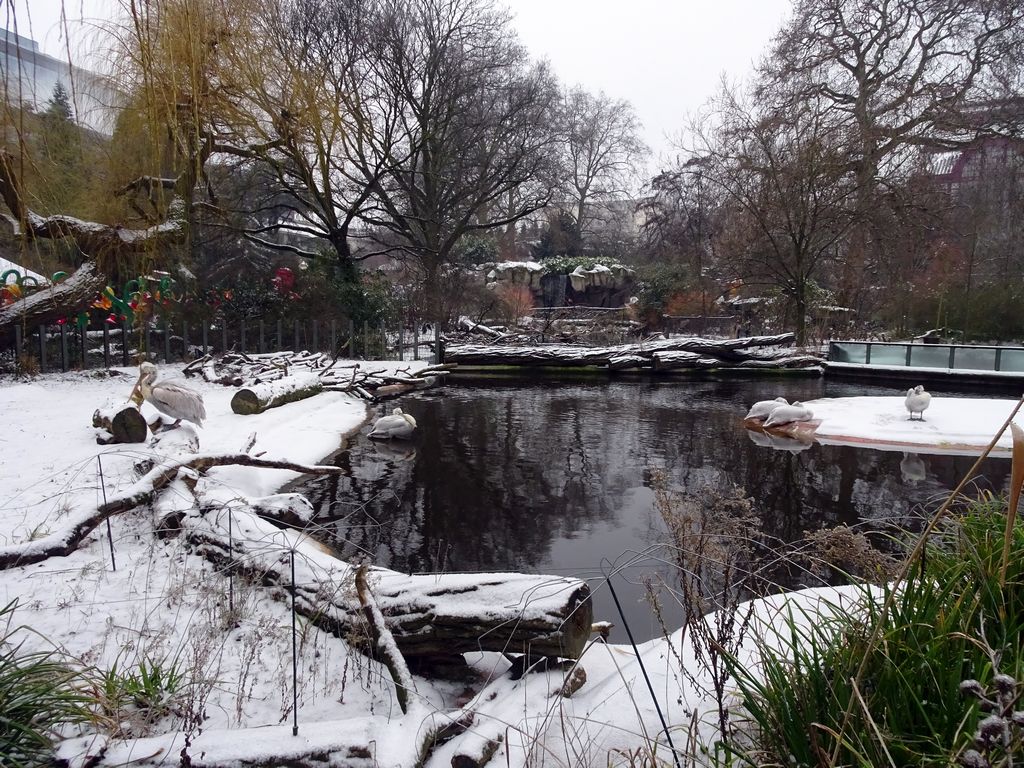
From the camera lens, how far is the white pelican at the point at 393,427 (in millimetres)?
8555

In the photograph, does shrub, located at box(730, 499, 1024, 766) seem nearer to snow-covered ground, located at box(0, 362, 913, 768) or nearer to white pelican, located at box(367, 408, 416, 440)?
snow-covered ground, located at box(0, 362, 913, 768)

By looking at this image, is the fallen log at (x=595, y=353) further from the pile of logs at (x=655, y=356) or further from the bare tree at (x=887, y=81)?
the bare tree at (x=887, y=81)

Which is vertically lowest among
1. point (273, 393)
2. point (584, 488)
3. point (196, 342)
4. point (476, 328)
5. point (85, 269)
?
point (584, 488)

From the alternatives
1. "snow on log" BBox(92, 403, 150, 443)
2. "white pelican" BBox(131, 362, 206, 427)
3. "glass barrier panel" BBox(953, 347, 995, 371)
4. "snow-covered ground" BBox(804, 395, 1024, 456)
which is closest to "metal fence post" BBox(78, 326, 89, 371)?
"white pelican" BBox(131, 362, 206, 427)

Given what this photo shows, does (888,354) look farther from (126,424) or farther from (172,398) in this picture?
(126,424)

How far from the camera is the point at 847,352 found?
53.2 ft

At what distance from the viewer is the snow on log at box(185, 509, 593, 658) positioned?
255cm

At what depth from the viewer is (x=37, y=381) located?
32.3 feet

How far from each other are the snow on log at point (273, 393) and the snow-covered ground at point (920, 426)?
315 inches

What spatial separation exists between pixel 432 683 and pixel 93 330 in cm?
1312

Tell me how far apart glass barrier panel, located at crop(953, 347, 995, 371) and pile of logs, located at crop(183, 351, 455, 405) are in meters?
12.0

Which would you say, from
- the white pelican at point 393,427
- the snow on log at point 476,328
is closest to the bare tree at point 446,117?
Result: the snow on log at point 476,328

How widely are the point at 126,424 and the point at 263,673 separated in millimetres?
4782

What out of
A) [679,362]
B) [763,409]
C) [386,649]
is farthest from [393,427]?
[679,362]
